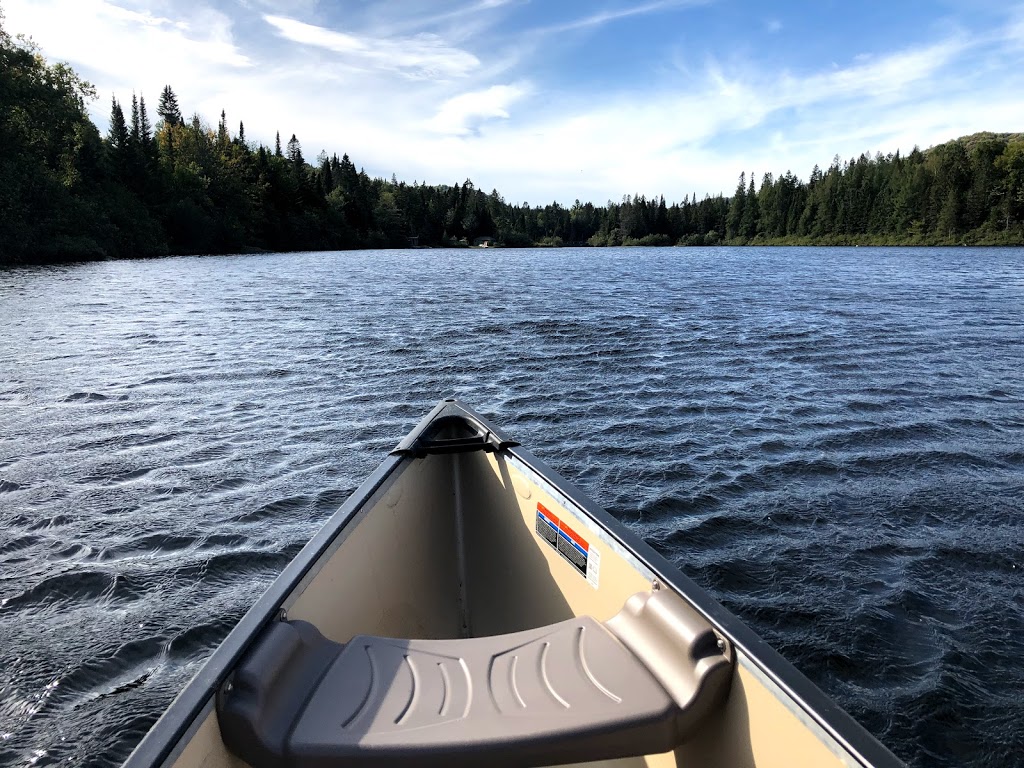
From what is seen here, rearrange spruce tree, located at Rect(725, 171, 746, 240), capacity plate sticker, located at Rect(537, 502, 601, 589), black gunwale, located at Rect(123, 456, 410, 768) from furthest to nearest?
1. spruce tree, located at Rect(725, 171, 746, 240)
2. capacity plate sticker, located at Rect(537, 502, 601, 589)
3. black gunwale, located at Rect(123, 456, 410, 768)

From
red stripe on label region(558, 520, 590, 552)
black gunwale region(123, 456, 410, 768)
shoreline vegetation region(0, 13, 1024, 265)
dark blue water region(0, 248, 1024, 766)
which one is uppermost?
shoreline vegetation region(0, 13, 1024, 265)

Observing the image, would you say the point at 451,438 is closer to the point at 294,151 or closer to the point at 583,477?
the point at 583,477

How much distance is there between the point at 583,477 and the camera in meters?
8.09

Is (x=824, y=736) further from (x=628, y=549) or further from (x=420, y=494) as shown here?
(x=420, y=494)

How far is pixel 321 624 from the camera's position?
3.26 meters

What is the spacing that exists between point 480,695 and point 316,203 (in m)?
117

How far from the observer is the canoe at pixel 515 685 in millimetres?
2262

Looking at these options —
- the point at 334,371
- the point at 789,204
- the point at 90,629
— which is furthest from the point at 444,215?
the point at 90,629

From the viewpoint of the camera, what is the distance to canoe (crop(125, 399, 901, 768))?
226 cm

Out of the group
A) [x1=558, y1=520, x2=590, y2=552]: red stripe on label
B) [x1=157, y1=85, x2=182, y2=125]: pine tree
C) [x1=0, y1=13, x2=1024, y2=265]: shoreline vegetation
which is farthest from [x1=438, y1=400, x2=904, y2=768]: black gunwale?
[x1=157, y1=85, x2=182, y2=125]: pine tree

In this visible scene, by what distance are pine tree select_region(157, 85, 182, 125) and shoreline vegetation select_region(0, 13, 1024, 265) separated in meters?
0.18

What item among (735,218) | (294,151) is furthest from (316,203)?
(735,218)

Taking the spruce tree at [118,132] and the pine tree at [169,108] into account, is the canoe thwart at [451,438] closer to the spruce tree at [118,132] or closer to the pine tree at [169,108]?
the spruce tree at [118,132]

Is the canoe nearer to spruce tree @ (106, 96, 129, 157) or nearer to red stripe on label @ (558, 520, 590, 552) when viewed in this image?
red stripe on label @ (558, 520, 590, 552)
